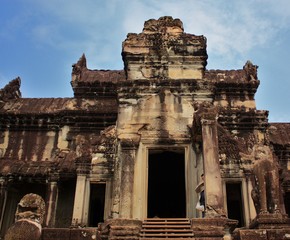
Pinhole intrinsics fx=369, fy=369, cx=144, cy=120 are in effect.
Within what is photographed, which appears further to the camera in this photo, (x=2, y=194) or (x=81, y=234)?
(x=2, y=194)

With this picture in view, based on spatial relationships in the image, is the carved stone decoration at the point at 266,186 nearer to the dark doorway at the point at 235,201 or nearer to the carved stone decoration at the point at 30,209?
the carved stone decoration at the point at 30,209

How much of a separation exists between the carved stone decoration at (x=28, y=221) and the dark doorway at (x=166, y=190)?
31.3 ft

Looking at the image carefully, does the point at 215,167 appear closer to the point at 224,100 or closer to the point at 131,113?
the point at 131,113

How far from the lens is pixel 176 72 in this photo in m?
13.1

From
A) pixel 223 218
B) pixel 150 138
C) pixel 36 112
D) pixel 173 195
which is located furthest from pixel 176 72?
pixel 36 112

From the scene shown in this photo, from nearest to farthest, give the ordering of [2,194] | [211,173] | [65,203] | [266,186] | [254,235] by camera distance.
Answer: [254,235]
[266,186]
[211,173]
[2,194]
[65,203]

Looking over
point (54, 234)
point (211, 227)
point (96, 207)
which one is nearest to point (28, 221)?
point (54, 234)

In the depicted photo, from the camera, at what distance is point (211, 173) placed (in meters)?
9.73

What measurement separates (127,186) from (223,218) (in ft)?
9.30

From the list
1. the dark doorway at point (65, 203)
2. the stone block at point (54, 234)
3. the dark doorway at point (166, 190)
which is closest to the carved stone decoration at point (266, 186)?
the stone block at point (54, 234)

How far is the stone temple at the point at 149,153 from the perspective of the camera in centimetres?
923

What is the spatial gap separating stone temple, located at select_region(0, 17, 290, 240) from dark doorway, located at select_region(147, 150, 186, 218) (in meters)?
0.06

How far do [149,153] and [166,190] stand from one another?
263 inches

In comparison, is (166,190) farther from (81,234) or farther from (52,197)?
(81,234)
